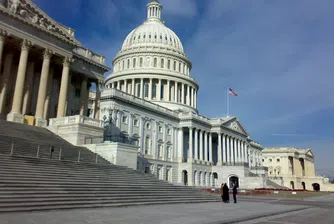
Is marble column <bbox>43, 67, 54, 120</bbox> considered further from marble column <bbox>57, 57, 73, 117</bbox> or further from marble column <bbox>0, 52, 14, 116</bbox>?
marble column <bbox>0, 52, 14, 116</bbox>

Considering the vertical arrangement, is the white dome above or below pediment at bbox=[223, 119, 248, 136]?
above

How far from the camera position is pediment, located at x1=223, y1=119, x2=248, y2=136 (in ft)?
278

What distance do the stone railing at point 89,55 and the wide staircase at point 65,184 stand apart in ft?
53.9

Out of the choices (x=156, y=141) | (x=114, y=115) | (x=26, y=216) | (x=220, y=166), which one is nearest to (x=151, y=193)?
(x=26, y=216)

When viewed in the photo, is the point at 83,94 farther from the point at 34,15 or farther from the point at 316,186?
the point at 316,186

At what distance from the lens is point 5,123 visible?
28.6m

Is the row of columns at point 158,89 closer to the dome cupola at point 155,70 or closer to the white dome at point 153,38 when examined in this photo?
the dome cupola at point 155,70

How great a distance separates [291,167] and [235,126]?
209ft

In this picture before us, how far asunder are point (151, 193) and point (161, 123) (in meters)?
46.1

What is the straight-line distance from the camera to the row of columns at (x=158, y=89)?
284 ft

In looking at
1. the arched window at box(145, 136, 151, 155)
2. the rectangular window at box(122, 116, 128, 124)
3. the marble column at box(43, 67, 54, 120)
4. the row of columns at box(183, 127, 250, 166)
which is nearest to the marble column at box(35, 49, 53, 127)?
the marble column at box(43, 67, 54, 120)

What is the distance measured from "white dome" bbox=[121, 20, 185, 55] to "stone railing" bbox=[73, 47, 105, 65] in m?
50.6

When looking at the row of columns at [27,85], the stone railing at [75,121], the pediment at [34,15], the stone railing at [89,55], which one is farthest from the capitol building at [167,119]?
the pediment at [34,15]

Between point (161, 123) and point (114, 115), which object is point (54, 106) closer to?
point (114, 115)
